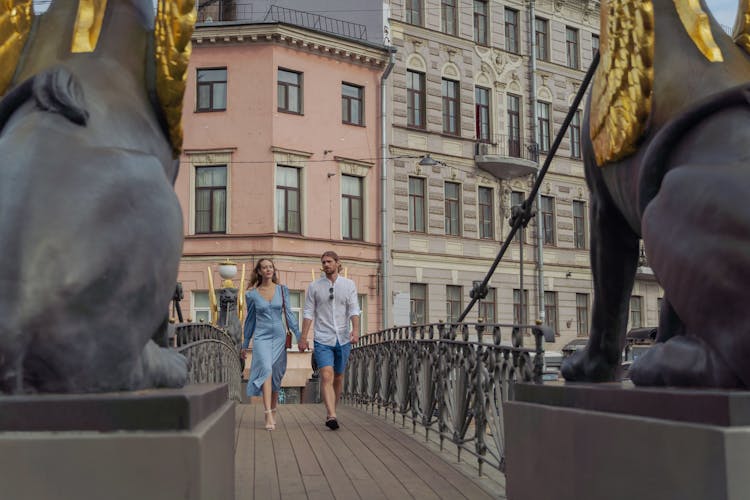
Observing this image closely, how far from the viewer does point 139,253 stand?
2209 millimetres

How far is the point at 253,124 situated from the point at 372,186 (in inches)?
168

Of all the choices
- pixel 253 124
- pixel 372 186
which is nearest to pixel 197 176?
pixel 253 124

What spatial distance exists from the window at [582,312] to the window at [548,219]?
2.37 meters

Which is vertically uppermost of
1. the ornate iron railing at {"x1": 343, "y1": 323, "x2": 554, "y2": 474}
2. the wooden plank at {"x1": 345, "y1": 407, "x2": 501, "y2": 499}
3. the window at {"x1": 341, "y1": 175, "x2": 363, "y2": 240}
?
the window at {"x1": 341, "y1": 175, "x2": 363, "y2": 240}

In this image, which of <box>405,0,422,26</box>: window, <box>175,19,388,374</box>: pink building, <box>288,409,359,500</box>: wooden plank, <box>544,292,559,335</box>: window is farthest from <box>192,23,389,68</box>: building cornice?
<box>288,409,359,500</box>: wooden plank

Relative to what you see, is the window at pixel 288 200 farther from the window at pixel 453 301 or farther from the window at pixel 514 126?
the window at pixel 514 126

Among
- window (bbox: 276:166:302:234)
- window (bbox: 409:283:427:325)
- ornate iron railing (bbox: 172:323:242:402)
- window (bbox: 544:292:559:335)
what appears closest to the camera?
ornate iron railing (bbox: 172:323:242:402)

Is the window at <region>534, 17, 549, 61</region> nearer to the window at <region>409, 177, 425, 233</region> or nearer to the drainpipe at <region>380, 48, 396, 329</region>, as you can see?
the drainpipe at <region>380, 48, 396, 329</region>

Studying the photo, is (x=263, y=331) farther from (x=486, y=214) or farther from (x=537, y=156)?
(x=537, y=156)

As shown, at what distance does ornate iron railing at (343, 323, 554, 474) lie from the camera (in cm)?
550

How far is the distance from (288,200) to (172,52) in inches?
969

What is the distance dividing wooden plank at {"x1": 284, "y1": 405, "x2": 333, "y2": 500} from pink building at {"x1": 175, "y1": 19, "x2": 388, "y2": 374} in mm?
17356

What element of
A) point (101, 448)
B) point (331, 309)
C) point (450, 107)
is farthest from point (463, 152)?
point (101, 448)

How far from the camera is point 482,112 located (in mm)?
31922
